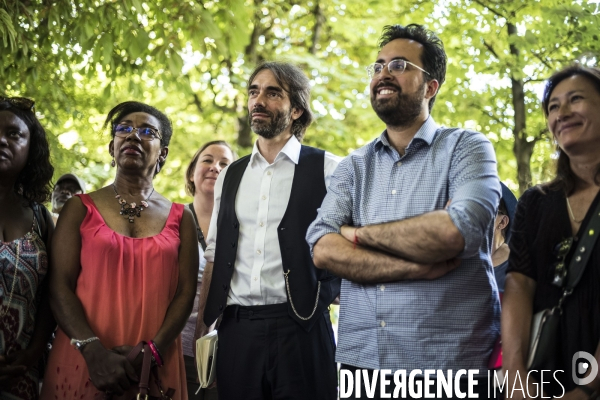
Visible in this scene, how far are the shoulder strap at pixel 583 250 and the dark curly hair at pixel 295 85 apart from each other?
1797mm

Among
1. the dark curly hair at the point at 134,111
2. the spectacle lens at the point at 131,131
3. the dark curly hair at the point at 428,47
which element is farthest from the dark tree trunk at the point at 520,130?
the spectacle lens at the point at 131,131

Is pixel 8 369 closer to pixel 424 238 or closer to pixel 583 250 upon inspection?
pixel 424 238

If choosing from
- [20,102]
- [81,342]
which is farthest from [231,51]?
[81,342]

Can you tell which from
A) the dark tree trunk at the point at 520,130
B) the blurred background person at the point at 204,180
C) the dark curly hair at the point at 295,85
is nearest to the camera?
the dark curly hair at the point at 295,85

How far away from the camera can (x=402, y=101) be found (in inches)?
124

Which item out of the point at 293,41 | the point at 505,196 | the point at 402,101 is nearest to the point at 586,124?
the point at 402,101

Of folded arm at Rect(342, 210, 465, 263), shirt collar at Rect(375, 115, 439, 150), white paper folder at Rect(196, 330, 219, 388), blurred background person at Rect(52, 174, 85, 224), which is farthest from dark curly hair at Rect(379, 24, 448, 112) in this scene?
blurred background person at Rect(52, 174, 85, 224)

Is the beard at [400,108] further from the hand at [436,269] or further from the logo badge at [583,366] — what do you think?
the logo badge at [583,366]

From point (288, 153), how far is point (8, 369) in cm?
169

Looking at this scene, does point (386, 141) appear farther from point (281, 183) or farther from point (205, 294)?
point (205, 294)

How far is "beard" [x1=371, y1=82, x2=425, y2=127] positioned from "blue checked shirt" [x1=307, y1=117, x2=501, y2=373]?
9 cm

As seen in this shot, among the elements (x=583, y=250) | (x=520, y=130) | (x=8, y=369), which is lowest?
(x=8, y=369)

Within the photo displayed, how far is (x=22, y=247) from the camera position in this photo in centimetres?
333

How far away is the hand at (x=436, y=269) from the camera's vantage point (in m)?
2.73
